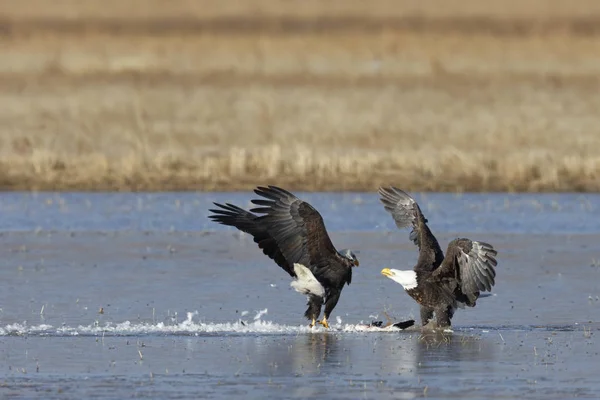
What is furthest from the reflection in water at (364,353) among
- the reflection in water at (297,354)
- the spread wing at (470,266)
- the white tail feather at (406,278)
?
the spread wing at (470,266)

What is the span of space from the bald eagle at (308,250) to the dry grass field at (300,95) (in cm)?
1086

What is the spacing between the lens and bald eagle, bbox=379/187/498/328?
12320 millimetres

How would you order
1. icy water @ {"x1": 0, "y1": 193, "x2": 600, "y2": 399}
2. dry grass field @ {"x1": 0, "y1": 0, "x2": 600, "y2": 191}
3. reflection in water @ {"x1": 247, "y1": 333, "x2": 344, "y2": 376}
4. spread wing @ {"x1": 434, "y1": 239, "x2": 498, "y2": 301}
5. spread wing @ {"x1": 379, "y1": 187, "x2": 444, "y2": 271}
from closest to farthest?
icy water @ {"x1": 0, "y1": 193, "x2": 600, "y2": 399}
reflection in water @ {"x1": 247, "y1": 333, "x2": 344, "y2": 376}
spread wing @ {"x1": 434, "y1": 239, "x2": 498, "y2": 301}
spread wing @ {"x1": 379, "y1": 187, "x2": 444, "y2": 271}
dry grass field @ {"x1": 0, "y1": 0, "x2": 600, "y2": 191}

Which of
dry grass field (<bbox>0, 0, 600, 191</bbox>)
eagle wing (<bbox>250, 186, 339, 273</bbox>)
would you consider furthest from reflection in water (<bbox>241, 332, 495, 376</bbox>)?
dry grass field (<bbox>0, 0, 600, 191</bbox>)

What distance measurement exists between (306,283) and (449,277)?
1.16 m

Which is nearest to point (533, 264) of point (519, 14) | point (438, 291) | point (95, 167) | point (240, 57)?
point (438, 291)

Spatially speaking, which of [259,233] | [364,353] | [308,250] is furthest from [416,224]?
[364,353]

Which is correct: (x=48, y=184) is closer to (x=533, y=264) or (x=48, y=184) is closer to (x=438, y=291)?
(x=533, y=264)

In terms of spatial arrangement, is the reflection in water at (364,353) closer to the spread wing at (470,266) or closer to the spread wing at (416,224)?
the spread wing at (470,266)

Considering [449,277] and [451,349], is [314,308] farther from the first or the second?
[451,349]

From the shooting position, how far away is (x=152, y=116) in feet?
112

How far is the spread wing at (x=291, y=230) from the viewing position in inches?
495

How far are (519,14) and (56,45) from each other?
46.9 ft

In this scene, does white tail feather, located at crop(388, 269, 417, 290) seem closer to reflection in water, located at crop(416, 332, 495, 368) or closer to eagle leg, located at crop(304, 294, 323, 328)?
reflection in water, located at crop(416, 332, 495, 368)
